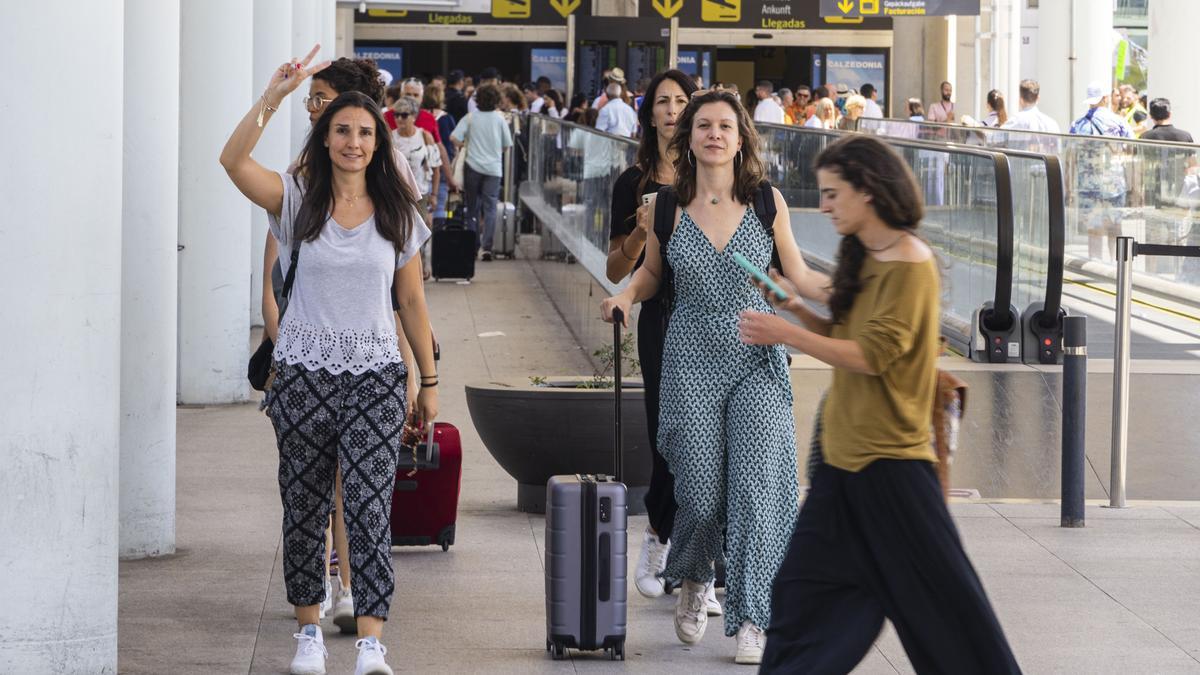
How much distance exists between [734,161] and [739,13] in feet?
130

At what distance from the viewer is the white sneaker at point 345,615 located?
6008 millimetres

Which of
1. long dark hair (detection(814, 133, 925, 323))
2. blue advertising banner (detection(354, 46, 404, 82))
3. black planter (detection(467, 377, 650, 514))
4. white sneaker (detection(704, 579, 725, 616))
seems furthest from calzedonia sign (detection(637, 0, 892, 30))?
long dark hair (detection(814, 133, 925, 323))

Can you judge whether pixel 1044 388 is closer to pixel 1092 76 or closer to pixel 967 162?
pixel 967 162

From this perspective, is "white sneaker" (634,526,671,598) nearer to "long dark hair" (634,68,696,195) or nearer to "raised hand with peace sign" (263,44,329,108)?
"long dark hair" (634,68,696,195)

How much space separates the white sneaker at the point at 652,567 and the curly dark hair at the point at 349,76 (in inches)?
Result: 72.7

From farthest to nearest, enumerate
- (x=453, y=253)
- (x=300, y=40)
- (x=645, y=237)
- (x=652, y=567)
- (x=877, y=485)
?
(x=453, y=253), (x=300, y=40), (x=652, y=567), (x=645, y=237), (x=877, y=485)

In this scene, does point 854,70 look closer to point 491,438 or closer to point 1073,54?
point 1073,54

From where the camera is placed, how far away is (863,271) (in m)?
4.28

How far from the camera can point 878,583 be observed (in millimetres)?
4234

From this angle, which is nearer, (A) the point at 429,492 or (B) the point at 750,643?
(B) the point at 750,643

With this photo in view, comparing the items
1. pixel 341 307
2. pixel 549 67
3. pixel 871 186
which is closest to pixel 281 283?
pixel 341 307

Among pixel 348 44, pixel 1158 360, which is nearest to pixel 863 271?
pixel 1158 360

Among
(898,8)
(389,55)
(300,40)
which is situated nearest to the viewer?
(300,40)

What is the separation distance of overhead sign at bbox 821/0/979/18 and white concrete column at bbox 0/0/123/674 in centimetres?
2802
